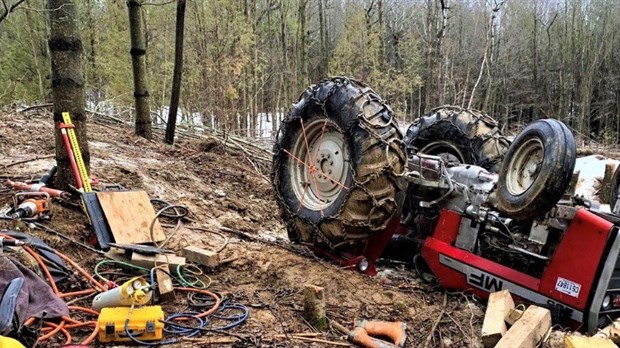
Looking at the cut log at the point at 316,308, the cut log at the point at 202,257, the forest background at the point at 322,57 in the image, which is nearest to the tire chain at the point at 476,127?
the cut log at the point at 316,308

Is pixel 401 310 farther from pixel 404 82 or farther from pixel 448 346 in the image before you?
pixel 404 82

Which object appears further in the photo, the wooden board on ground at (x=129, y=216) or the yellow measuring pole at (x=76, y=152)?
the yellow measuring pole at (x=76, y=152)

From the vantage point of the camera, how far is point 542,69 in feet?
113

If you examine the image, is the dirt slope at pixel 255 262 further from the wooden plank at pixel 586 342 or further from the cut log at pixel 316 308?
the wooden plank at pixel 586 342

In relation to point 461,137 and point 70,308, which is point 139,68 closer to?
point 461,137

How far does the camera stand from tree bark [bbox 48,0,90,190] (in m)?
4.44

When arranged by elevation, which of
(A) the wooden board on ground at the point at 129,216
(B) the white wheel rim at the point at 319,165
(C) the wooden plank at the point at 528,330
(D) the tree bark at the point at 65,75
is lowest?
(C) the wooden plank at the point at 528,330

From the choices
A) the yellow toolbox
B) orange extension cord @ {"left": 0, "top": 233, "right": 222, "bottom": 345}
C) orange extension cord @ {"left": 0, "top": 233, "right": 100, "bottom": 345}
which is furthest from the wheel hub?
orange extension cord @ {"left": 0, "top": 233, "right": 100, "bottom": 345}

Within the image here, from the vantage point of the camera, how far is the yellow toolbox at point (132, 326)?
106 inches

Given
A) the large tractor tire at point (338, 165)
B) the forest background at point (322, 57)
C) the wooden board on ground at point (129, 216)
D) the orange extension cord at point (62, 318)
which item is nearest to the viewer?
the orange extension cord at point (62, 318)

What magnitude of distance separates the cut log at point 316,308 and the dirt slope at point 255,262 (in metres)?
0.08

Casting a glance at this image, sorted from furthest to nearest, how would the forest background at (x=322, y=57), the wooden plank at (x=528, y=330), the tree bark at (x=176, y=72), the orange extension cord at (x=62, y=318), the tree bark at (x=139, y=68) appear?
the forest background at (x=322, y=57)
the tree bark at (x=176, y=72)
the tree bark at (x=139, y=68)
the wooden plank at (x=528, y=330)
the orange extension cord at (x=62, y=318)

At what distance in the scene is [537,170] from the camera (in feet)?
10.6

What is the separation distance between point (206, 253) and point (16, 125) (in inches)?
267
